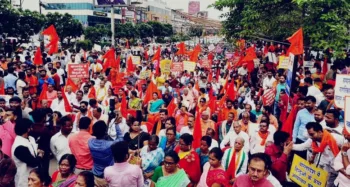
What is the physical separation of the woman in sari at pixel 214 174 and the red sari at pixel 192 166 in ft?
0.64

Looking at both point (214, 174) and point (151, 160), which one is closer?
point (214, 174)

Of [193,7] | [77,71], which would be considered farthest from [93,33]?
[193,7]

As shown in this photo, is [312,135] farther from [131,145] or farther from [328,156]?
[131,145]

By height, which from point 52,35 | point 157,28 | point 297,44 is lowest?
point 297,44

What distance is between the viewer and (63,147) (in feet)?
16.7

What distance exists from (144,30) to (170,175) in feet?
165

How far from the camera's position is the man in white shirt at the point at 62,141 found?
16.8ft

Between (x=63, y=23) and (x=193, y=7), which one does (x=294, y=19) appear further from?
(x=193, y=7)

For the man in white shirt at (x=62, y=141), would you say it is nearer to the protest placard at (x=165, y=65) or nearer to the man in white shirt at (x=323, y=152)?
the man in white shirt at (x=323, y=152)

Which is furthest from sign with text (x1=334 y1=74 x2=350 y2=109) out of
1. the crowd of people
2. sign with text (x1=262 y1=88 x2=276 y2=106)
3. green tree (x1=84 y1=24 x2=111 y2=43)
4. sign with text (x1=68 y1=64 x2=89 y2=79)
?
green tree (x1=84 y1=24 x2=111 y2=43)

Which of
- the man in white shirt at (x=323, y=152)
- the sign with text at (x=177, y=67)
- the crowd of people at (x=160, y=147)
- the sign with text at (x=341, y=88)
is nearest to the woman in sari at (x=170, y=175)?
the crowd of people at (x=160, y=147)

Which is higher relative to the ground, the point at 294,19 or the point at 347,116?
the point at 294,19

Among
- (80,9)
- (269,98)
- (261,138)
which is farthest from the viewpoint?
(80,9)

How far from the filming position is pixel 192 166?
15.6ft
